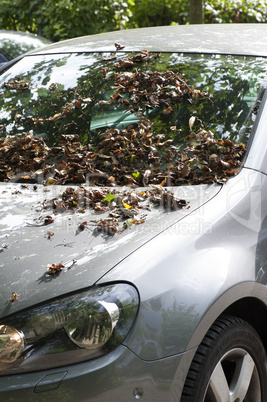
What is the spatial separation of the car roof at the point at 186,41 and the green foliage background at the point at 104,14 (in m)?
6.84

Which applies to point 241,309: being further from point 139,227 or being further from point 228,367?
point 139,227

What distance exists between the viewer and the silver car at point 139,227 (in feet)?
5.92

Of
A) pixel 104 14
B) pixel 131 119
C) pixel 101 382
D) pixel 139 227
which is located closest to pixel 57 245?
pixel 139 227

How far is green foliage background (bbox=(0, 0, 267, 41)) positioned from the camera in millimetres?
10273

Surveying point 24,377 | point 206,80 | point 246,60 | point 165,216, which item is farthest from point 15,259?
point 246,60

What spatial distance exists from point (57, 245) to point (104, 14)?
371 inches

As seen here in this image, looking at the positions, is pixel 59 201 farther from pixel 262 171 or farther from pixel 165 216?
pixel 262 171

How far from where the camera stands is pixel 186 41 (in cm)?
338

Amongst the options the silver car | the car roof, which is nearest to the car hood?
the silver car

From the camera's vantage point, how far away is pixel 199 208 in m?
2.17

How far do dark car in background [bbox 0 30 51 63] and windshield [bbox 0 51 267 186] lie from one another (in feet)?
14.4

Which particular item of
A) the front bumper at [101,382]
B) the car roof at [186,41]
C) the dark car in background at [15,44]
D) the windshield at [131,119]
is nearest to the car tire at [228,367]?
the front bumper at [101,382]

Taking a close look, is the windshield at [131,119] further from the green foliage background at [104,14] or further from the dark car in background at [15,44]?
the green foliage background at [104,14]

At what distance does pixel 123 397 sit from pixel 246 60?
207 cm
